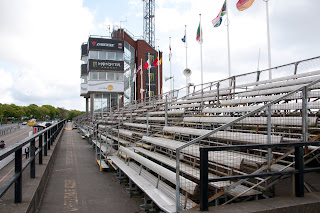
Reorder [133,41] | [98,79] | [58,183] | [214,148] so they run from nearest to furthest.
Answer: [214,148]
[58,183]
[98,79]
[133,41]

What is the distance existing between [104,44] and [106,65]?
2.89 metres

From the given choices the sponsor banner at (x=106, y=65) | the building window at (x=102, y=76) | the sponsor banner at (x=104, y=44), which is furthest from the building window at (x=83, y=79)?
the sponsor banner at (x=104, y=44)

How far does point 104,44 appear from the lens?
3419 centimetres

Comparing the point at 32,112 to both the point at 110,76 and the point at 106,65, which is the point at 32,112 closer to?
the point at 110,76

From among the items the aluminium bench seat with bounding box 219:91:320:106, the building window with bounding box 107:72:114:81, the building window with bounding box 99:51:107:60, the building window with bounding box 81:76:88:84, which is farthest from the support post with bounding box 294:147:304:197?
the building window with bounding box 81:76:88:84

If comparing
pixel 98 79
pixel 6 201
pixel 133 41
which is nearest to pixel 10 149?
pixel 6 201

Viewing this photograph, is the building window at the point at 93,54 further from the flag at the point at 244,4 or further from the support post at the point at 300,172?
the support post at the point at 300,172

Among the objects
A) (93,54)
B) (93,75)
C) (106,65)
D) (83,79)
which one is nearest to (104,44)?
(93,54)

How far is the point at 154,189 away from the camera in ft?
16.1

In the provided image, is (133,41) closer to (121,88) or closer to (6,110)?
(121,88)

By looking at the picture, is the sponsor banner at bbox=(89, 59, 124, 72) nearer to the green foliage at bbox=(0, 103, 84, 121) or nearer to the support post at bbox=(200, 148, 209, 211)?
the support post at bbox=(200, 148, 209, 211)

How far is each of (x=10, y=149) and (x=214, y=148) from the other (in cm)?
262

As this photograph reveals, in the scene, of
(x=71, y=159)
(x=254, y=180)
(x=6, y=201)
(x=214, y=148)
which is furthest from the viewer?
(x=71, y=159)

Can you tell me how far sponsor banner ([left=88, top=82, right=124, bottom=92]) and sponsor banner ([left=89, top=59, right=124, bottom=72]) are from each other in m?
1.99
